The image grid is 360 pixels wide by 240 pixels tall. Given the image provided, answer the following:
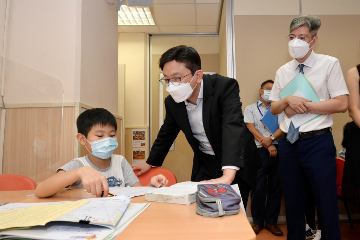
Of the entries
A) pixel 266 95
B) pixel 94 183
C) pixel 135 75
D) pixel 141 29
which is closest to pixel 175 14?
pixel 141 29

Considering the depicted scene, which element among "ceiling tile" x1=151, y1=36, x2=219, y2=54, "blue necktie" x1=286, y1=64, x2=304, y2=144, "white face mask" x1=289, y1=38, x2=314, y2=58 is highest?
"ceiling tile" x1=151, y1=36, x2=219, y2=54

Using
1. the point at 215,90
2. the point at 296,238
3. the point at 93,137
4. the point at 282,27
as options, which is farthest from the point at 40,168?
the point at 282,27

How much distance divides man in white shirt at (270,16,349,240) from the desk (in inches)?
42.7

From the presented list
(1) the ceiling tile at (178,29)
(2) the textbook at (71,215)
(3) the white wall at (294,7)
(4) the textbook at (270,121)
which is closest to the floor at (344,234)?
(4) the textbook at (270,121)

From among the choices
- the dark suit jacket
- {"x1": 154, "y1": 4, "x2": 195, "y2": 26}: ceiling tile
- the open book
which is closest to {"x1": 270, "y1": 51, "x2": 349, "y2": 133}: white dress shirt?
the dark suit jacket

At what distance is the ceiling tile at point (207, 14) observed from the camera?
3.82 meters

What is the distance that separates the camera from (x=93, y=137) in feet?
5.22

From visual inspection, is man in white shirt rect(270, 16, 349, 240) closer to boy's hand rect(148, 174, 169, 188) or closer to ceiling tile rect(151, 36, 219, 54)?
boy's hand rect(148, 174, 169, 188)

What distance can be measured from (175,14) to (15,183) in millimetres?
3314

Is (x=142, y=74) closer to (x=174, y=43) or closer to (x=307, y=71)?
(x=174, y=43)

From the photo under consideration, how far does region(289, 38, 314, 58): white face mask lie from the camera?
171cm

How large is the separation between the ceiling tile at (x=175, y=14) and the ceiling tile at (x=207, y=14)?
9 cm

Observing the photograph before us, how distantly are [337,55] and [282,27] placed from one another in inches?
25.4

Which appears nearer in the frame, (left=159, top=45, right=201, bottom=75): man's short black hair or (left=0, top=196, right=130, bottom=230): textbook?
(left=0, top=196, right=130, bottom=230): textbook
